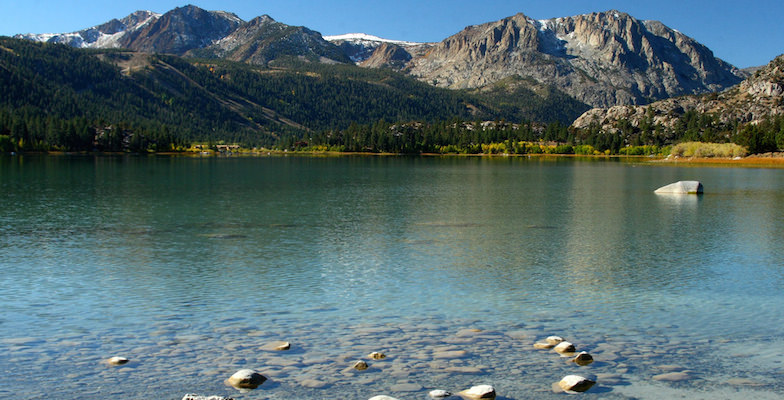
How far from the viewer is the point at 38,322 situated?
17.7 meters

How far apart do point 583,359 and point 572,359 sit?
254 mm

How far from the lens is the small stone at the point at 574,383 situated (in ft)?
41.9

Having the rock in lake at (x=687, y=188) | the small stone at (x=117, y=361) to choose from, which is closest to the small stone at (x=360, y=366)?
the small stone at (x=117, y=361)

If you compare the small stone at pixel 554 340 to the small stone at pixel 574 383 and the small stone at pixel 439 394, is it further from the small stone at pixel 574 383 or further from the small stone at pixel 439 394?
the small stone at pixel 439 394

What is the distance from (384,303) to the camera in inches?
808

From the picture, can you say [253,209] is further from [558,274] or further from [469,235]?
[558,274]

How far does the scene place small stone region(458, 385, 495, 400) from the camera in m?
12.2

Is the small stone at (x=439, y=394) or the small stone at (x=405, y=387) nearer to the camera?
the small stone at (x=439, y=394)

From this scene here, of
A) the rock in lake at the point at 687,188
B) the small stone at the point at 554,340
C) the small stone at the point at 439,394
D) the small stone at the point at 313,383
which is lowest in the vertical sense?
the small stone at the point at 313,383

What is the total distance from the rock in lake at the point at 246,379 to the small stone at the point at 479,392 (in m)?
4.27

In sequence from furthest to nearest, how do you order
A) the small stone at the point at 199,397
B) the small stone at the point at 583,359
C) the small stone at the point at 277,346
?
1. the small stone at the point at 277,346
2. the small stone at the point at 583,359
3. the small stone at the point at 199,397

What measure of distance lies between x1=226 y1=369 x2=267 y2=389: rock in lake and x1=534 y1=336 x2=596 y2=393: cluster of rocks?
630 cm

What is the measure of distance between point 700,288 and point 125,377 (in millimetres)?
20267

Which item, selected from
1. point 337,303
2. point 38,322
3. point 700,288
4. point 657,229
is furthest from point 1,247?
point 657,229
